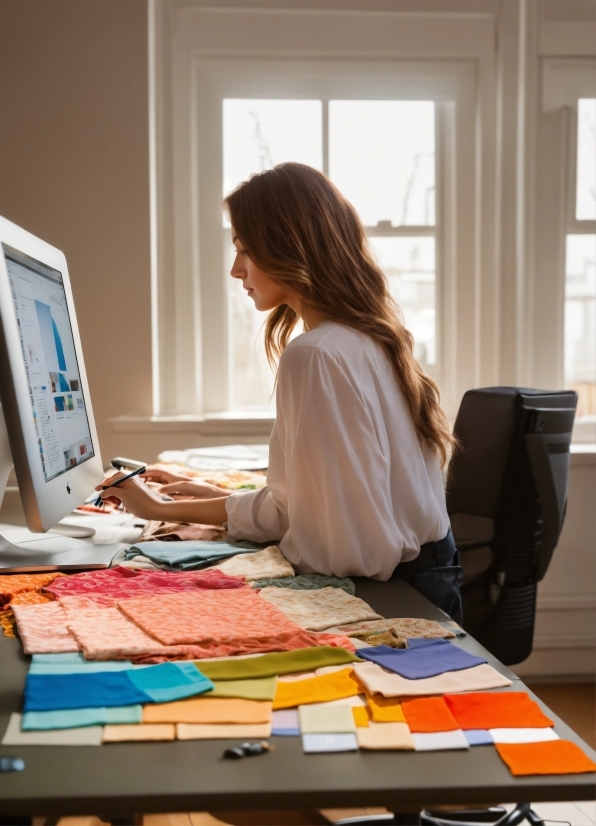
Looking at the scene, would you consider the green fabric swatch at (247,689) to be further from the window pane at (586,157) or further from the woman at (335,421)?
the window pane at (586,157)

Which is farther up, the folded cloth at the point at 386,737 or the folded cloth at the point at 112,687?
the folded cloth at the point at 112,687

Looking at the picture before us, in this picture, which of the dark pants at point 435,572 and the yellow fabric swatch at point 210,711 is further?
the dark pants at point 435,572

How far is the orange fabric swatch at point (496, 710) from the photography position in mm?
649

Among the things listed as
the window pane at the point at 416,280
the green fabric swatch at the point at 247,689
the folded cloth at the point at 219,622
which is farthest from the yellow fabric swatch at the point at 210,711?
the window pane at the point at 416,280

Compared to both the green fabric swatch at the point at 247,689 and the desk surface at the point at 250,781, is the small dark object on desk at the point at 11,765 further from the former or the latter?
the green fabric swatch at the point at 247,689

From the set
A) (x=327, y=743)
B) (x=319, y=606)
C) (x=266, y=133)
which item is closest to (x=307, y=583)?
(x=319, y=606)

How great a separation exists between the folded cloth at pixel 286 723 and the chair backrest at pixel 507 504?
125cm

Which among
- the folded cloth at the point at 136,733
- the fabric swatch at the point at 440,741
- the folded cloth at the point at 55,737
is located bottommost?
the fabric swatch at the point at 440,741

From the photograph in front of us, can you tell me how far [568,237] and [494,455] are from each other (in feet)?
5.23

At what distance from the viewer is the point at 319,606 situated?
0.96 meters

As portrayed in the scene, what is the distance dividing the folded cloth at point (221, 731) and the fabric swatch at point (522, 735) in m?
0.18

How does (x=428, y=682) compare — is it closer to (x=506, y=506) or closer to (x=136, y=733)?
(x=136, y=733)

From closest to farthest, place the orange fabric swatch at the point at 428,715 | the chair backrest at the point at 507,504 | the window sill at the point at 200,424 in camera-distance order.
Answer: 1. the orange fabric swatch at the point at 428,715
2. the chair backrest at the point at 507,504
3. the window sill at the point at 200,424

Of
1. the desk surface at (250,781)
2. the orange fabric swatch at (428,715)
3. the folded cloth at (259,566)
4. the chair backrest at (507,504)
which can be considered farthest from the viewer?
the chair backrest at (507,504)
